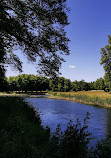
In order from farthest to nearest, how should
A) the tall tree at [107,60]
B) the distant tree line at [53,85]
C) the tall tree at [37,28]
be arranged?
the distant tree line at [53,85] < the tall tree at [107,60] < the tall tree at [37,28]

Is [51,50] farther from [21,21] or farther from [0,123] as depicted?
[0,123]

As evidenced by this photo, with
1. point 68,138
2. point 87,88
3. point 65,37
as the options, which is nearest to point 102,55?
point 65,37

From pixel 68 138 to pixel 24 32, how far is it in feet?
29.1

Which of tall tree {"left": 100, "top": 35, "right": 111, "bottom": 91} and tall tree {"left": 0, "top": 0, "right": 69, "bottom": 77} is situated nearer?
tall tree {"left": 0, "top": 0, "right": 69, "bottom": 77}

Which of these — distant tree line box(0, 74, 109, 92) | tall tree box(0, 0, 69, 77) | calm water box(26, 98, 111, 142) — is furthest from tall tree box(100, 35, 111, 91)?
distant tree line box(0, 74, 109, 92)

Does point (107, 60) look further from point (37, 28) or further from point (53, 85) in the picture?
point (53, 85)

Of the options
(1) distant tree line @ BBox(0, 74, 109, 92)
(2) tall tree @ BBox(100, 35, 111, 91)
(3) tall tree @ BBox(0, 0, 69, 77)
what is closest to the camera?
(3) tall tree @ BBox(0, 0, 69, 77)

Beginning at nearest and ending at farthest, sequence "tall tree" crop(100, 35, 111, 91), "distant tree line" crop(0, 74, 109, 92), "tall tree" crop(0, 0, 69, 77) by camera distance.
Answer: "tall tree" crop(0, 0, 69, 77) < "tall tree" crop(100, 35, 111, 91) < "distant tree line" crop(0, 74, 109, 92)

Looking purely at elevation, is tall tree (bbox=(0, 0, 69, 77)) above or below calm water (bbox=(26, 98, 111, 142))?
above

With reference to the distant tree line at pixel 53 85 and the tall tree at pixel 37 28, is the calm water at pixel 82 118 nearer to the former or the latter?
the tall tree at pixel 37 28

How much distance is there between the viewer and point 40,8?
31.3 ft

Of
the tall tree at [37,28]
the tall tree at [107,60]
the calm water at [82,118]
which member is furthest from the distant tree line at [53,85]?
the tall tree at [37,28]

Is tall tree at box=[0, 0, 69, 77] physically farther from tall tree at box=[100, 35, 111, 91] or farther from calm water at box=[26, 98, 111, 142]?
tall tree at box=[100, 35, 111, 91]

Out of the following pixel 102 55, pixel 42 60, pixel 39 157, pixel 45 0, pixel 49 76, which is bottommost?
pixel 39 157
